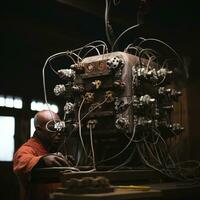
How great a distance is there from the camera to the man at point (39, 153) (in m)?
2.62

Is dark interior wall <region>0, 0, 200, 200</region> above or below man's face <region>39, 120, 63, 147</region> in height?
above

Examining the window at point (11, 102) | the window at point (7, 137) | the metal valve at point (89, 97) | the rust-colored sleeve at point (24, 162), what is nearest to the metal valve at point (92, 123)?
the metal valve at point (89, 97)

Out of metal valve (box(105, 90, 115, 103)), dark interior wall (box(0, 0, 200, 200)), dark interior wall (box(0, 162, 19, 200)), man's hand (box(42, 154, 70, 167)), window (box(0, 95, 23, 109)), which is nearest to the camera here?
man's hand (box(42, 154, 70, 167))

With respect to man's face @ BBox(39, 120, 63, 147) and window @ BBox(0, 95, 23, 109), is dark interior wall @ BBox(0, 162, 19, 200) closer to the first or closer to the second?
A: window @ BBox(0, 95, 23, 109)

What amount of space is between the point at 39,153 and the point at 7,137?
10.1 feet

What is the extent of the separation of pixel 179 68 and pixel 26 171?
1.35m

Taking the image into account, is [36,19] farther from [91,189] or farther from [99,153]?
[91,189]

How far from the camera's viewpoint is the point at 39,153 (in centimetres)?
338

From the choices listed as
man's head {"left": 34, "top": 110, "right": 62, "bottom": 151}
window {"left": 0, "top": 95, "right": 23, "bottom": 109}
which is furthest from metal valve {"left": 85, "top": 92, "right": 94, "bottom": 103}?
window {"left": 0, "top": 95, "right": 23, "bottom": 109}

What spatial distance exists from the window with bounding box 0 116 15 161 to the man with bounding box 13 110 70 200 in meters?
2.84

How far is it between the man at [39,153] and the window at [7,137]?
2.84 metres

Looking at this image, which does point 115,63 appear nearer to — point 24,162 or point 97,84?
point 97,84

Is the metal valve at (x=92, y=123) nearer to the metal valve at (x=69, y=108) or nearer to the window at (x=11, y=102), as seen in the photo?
the metal valve at (x=69, y=108)

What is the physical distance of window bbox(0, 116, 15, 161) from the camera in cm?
625
